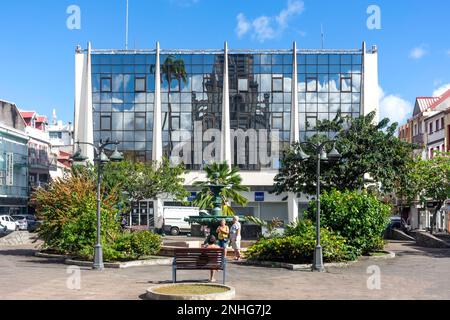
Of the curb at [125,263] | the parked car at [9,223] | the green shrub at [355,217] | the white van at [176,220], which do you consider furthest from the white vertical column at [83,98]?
the green shrub at [355,217]

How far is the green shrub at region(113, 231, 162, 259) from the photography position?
23.2 meters

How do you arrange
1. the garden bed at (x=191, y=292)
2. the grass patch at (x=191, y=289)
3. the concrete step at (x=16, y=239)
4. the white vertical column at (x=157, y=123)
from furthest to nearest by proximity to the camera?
the white vertical column at (x=157, y=123)
the concrete step at (x=16, y=239)
the grass patch at (x=191, y=289)
the garden bed at (x=191, y=292)

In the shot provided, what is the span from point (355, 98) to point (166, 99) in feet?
58.5

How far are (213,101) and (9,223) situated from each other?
2135 centimetres

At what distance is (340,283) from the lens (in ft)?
57.6

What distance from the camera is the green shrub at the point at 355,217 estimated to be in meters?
25.0

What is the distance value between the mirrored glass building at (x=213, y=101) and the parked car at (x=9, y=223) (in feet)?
32.8

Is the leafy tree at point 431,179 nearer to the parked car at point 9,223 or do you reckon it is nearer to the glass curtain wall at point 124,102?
the glass curtain wall at point 124,102

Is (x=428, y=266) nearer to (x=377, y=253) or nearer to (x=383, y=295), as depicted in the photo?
(x=377, y=253)

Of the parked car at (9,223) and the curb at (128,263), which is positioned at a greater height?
the curb at (128,263)

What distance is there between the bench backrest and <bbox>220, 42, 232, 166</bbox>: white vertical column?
44.6m

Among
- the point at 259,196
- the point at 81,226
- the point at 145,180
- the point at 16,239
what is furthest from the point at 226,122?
the point at 81,226

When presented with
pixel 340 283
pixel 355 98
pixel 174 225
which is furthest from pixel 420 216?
pixel 340 283
